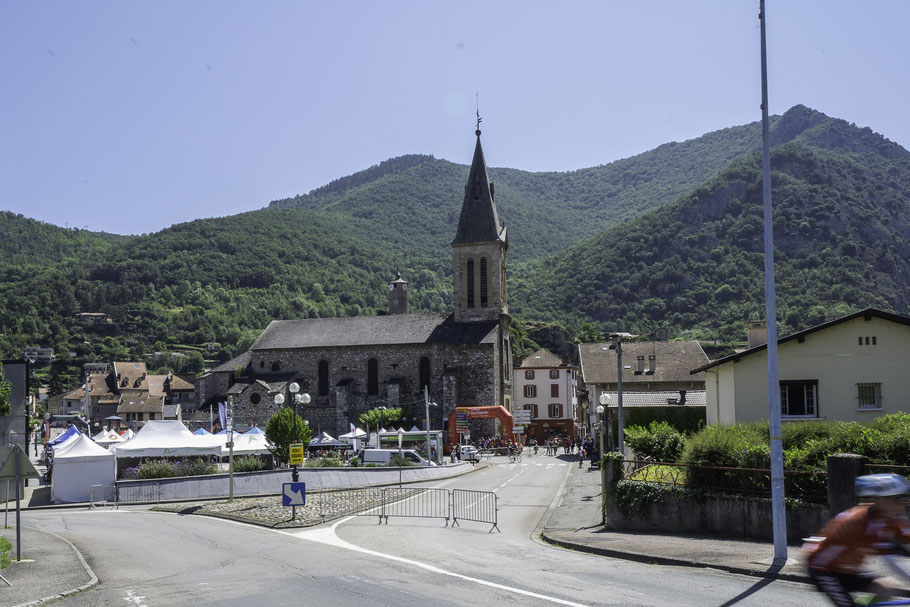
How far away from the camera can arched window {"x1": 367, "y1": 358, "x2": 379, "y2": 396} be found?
248ft

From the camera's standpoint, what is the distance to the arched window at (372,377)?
248ft

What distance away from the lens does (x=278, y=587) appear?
12539 millimetres

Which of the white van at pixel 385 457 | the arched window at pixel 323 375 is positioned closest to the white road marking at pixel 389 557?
the white van at pixel 385 457

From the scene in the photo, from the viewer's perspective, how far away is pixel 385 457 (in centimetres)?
4369

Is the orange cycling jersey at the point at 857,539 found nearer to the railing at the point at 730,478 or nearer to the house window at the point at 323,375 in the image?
the railing at the point at 730,478

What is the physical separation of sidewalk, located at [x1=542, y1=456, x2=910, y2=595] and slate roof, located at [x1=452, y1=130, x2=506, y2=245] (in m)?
51.2

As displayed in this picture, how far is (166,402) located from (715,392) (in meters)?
104

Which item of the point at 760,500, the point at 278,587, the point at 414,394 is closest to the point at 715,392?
the point at 760,500

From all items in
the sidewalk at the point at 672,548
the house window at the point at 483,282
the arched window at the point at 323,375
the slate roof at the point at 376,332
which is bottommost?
the sidewalk at the point at 672,548

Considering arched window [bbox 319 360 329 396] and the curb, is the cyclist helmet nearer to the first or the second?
the curb

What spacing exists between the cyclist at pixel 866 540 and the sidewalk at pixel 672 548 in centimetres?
245

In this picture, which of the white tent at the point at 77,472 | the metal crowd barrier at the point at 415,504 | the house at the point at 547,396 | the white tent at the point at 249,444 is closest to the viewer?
the metal crowd barrier at the point at 415,504

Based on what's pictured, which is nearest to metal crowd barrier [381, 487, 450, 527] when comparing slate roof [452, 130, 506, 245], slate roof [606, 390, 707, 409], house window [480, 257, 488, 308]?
slate roof [606, 390, 707, 409]

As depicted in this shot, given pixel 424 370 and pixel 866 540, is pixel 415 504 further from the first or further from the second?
pixel 424 370
